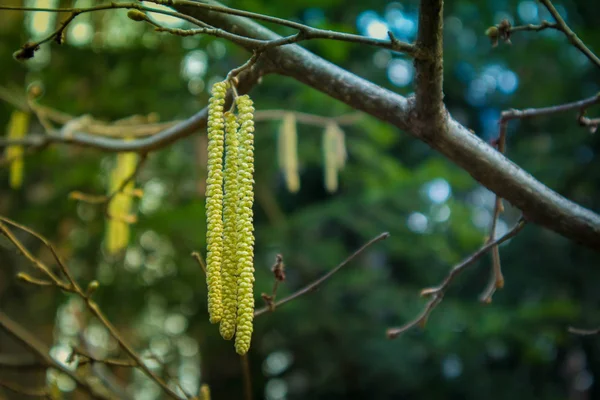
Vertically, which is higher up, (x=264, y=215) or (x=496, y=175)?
(x=496, y=175)

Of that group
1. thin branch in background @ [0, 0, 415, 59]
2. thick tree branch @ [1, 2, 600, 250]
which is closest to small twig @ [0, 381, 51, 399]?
thick tree branch @ [1, 2, 600, 250]

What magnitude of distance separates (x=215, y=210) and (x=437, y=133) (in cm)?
51

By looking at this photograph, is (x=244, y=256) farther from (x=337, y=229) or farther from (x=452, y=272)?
(x=337, y=229)

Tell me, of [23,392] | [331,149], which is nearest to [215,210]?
[23,392]

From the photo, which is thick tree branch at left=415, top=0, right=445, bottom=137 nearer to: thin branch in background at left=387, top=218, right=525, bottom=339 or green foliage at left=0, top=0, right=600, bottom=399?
thin branch in background at left=387, top=218, right=525, bottom=339

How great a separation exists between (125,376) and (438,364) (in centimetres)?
305

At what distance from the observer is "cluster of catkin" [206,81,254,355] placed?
31.5 inches

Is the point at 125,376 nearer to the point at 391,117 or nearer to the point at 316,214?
the point at 316,214

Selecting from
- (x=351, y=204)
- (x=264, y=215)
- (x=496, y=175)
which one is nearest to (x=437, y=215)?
(x=351, y=204)

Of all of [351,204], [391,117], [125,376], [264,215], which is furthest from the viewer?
[125,376]

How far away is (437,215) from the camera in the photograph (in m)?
5.00

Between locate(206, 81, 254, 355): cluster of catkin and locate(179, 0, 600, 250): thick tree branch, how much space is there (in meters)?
0.39

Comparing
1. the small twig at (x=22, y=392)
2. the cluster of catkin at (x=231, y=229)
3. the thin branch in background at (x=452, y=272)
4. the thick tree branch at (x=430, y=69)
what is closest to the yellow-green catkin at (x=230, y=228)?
the cluster of catkin at (x=231, y=229)

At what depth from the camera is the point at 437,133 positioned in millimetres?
1125
